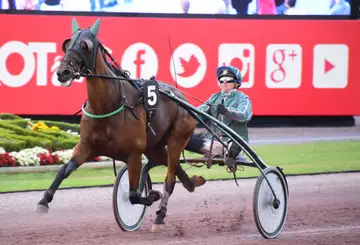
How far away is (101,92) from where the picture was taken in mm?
8234

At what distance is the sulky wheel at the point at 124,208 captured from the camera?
29.5ft

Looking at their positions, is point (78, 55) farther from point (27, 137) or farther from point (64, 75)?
point (27, 137)

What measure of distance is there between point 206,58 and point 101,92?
13.0 meters

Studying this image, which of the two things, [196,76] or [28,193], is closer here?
[28,193]

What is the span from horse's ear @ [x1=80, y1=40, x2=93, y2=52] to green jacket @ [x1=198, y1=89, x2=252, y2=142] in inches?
70.8

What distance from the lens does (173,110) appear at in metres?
9.19

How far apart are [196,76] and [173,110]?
39.3ft

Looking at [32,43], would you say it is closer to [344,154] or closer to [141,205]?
[344,154]

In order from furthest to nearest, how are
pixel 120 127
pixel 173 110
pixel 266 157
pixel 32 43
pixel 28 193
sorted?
pixel 32 43, pixel 266 157, pixel 28 193, pixel 173 110, pixel 120 127

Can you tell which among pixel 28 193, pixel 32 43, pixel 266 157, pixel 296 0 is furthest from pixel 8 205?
pixel 296 0

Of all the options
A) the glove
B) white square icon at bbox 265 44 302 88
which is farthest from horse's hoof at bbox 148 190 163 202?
white square icon at bbox 265 44 302 88

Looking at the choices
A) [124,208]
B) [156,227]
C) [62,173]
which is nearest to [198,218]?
[156,227]

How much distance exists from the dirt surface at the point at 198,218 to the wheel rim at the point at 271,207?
0.39 feet

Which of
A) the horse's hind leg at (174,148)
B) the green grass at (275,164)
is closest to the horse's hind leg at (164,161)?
the horse's hind leg at (174,148)
